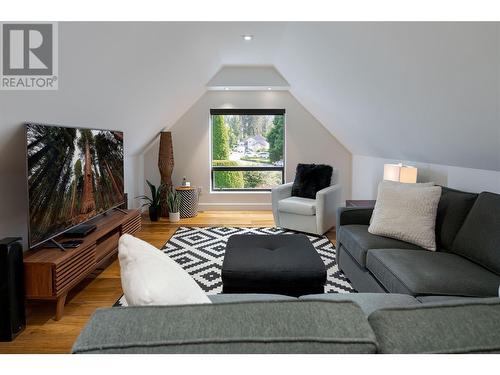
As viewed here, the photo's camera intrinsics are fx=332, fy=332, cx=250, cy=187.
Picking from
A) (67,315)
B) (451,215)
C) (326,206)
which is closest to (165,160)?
(326,206)

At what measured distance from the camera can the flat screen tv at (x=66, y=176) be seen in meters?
2.11

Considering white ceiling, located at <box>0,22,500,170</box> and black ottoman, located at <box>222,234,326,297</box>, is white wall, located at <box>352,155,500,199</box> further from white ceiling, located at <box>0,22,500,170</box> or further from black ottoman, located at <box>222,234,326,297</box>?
black ottoman, located at <box>222,234,326,297</box>

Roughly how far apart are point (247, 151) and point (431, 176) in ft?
10.6

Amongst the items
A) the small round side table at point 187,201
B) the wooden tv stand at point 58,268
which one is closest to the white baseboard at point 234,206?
the small round side table at point 187,201

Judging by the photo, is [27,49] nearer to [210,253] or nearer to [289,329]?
[289,329]

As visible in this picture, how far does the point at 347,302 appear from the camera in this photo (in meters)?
0.80

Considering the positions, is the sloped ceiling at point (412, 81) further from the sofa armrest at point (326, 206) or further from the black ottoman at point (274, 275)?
the black ottoman at point (274, 275)

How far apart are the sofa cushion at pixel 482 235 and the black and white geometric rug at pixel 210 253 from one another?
85 cm

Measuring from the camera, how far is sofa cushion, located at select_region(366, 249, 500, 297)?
5.42ft

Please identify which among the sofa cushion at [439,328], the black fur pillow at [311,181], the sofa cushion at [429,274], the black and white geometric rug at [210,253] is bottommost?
the black and white geometric rug at [210,253]

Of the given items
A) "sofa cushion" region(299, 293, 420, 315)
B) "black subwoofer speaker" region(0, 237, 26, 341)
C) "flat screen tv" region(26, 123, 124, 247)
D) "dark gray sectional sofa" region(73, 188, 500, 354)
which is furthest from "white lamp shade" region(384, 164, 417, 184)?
"black subwoofer speaker" region(0, 237, 26, 341)
